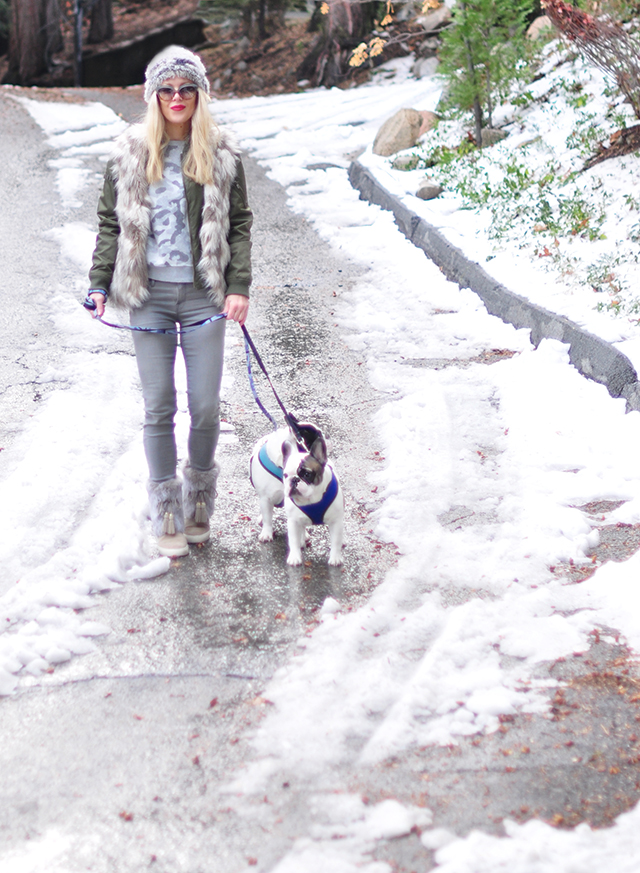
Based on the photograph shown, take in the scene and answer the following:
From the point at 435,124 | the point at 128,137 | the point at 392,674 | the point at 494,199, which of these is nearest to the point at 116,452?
the point at 128,137

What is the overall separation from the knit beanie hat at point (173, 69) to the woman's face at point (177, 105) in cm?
2

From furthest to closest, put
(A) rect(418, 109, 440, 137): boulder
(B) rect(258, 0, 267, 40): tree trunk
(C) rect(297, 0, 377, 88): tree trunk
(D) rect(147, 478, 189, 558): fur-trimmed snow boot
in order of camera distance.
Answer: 1. (B) rect(258, 0, 267, 40): tree trunk
2. (C) rect(297, 0, 377, 88): tree trunk
3. (A) rect(418, 109, 440, 137): boulder
4. (D) rect(147, 478, 189, 558): fur-trimmed snow boot

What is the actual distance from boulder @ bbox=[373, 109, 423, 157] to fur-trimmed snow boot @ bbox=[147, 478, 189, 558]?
8203 millimetres

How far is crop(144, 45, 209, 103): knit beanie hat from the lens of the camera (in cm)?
348

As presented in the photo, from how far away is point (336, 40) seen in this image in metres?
16.5

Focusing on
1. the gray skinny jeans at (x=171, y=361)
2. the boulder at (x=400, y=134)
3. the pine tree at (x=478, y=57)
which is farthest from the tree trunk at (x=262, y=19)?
the gray skinny jeans at (x=171, y=361)

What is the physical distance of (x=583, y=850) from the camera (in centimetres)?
230

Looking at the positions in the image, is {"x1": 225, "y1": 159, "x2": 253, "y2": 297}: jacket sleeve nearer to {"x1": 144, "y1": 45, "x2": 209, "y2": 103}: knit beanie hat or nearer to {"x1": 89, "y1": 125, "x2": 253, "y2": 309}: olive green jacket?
{"x1": 89, "y1": 125, "x2": 253, "y2": 309}: olive green jacket

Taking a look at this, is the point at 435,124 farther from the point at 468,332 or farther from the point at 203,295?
the point at 203,295

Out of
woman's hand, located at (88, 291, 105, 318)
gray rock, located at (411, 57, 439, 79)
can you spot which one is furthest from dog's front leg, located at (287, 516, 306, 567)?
gray rock, located at (411, 57, 439, 79)

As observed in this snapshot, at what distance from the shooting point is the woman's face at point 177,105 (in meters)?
3.50

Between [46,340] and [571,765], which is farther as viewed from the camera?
[46,340]

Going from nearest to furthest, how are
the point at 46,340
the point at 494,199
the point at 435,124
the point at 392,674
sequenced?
the point at 392,674 → the point at 46,340 → the point at 494,199 → the point at 435,124

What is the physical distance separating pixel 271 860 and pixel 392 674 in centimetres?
91
